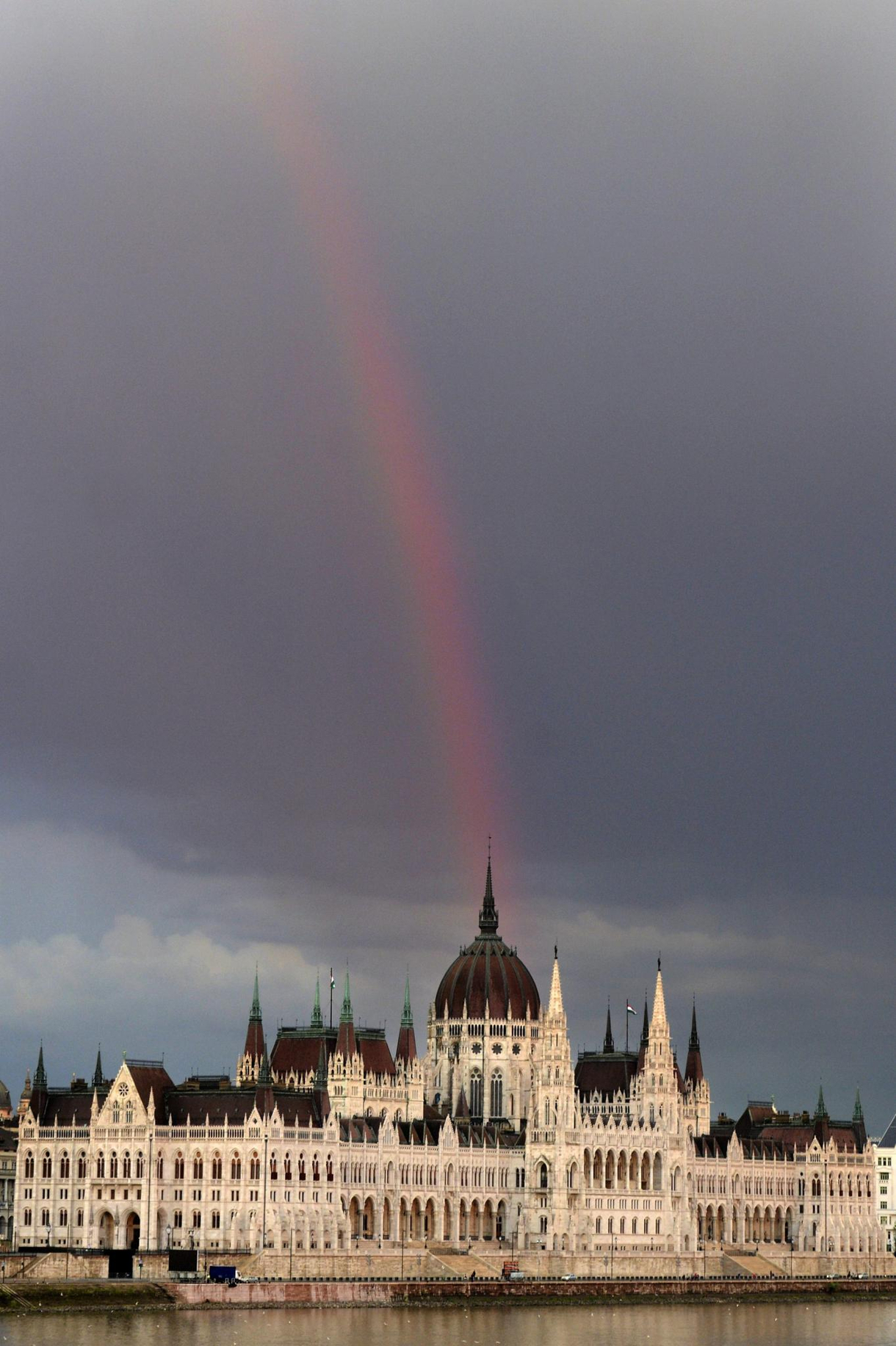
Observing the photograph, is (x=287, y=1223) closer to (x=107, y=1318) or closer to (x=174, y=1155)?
(x=174, y=1155)

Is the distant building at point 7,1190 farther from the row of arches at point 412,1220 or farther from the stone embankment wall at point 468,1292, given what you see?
the stone embankment wall at point 468,1292

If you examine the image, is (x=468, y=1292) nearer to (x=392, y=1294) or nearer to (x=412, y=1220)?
(x=392, y=1294)

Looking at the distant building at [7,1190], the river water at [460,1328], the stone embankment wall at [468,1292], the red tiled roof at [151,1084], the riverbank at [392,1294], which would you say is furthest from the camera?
the distant building at [7,1190]

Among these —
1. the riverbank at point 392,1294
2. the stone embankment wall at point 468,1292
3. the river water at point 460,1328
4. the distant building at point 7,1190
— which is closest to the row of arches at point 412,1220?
the stone embankment wall at point 468,1292

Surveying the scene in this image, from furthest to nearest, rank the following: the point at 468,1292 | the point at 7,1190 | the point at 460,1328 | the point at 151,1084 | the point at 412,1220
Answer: the point at 7,1190, the point at 412,1220, the point at 151,1084, the point at 468,1292, the point at 460,1328

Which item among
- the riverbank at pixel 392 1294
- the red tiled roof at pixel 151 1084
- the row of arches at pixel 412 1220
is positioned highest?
the red tiled roof at pixel 151 1084

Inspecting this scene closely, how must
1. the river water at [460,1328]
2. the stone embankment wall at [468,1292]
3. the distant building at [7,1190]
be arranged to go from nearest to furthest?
the river water at [460,1328], the stone embankment wall at [468,1292], the distant building at [7,1190]

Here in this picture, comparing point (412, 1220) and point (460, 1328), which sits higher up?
point (412, 1220)

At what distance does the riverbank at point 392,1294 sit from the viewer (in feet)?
490

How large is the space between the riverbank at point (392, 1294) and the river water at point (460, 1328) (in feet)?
4.39

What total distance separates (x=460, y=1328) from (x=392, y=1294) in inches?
656

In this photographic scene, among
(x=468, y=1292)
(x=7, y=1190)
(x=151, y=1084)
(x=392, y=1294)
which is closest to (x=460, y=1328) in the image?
(x=392, y=1294)

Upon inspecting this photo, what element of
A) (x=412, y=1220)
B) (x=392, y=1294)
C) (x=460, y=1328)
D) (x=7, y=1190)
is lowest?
(x=460, y=1328)

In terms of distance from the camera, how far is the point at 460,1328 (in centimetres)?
14862
